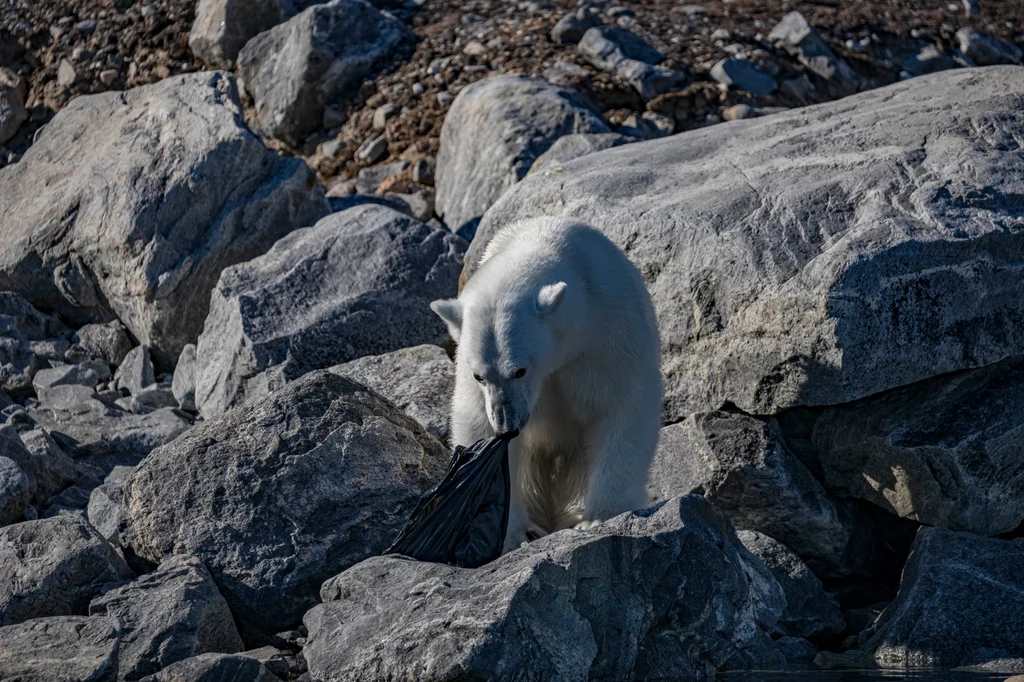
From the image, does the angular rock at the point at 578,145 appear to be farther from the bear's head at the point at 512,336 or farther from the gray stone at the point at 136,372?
the bear's head at the point at 512,336

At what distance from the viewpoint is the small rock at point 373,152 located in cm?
1224

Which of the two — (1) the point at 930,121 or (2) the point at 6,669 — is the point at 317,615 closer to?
(2) the point at 6,669

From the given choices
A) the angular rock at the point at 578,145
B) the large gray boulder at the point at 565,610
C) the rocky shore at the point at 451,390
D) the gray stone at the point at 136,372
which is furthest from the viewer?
the gray stone at the point at 136,372

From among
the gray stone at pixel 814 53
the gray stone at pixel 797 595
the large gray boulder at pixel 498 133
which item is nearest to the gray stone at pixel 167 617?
the gray stone at pixel 797 595

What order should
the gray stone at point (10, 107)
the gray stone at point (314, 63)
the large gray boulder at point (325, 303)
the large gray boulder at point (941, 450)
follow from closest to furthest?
the large gray boulder at point (941, 450), the large gray boulder at point (325, 303), the gray stone at point (314, 63), the gray stone at point (10, 107)

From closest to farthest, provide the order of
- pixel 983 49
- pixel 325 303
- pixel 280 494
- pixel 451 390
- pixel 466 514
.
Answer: pixel 466 514
pixel 280 494
pixel 451 390
pixel 325 303
pixel 983 49

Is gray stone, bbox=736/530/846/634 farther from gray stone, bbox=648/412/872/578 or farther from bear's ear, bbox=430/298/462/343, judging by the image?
bear's ear, bbox=430/298/462/343

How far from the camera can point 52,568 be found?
5.05 meters

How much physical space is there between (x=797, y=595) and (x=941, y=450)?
1.00 meters

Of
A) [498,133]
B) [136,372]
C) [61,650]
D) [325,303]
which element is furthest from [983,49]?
[61,650]

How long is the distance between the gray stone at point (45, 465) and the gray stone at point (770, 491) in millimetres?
3606

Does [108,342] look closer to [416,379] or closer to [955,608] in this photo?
[416,379]

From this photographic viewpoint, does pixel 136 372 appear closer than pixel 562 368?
No

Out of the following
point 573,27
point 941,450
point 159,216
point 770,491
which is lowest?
point 573,27
